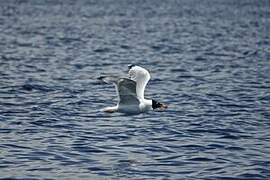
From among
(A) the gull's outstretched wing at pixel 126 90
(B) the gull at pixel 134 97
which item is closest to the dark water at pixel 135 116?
(B) the gull at pixel 134 97

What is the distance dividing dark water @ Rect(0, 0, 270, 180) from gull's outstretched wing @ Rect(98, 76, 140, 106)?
0.79m

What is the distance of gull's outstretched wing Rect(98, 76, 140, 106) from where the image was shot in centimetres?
1636

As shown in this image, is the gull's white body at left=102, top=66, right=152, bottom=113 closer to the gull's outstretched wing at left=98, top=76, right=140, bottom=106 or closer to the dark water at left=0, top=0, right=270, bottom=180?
the gull's outstretched wing at left=98, top=76, right=140, bottom=106

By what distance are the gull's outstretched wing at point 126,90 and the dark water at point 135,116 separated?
79 cm

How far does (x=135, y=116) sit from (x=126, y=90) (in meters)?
2.78

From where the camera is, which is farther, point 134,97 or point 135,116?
point 135,116

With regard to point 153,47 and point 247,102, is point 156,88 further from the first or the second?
point 153,47

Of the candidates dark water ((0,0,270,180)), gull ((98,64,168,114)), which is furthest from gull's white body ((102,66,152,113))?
dark water ((0,0,270,180))

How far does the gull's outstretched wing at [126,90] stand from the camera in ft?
53.7

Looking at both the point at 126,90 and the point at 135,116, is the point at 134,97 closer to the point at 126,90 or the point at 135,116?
the point at 126,90

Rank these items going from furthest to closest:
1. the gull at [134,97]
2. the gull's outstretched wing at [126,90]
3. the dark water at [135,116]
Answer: the gull at [134,97]
the gull's outstretched wing at [126,90]
the dark water at [135,116]

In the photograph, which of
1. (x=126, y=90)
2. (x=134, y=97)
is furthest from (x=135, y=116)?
(x=126, y=90)

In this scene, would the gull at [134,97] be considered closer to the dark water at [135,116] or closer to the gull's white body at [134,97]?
the gull's white body at [134,97]

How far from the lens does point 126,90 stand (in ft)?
56.5
